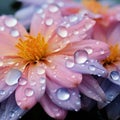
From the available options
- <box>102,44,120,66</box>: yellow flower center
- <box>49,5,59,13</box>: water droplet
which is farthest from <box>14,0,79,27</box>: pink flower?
<box>102,44,120,66</box>: yellow flower center

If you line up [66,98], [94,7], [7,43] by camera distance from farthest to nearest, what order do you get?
[94,7] < [7,43] < [66,98]

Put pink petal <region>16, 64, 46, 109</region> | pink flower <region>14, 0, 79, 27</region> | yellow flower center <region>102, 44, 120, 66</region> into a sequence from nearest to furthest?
pink petal <region>16, 64, 46, 109</region> < yellow flower center <region>102, 44, 120, 66</region> < pink flower <region>14, 0, 79, 27</region>

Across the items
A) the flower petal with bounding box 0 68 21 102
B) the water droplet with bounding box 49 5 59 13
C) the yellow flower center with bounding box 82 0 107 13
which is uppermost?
the flower petal with bounding box 0 68 21 102

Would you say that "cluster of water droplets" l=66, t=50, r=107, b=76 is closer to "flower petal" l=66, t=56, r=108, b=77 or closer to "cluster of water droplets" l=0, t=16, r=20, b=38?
"flower petal" l=66, t=56, r=108, b=77

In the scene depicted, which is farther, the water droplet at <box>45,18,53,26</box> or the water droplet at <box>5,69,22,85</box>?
the water droplet at <box>45,18,53,26</box>

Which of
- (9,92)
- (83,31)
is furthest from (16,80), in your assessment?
(83,31)

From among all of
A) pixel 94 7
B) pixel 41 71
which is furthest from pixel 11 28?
pixel 94 7

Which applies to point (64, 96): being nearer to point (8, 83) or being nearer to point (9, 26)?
point (8, 83)

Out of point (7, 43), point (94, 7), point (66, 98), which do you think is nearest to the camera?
point (66, 98)
